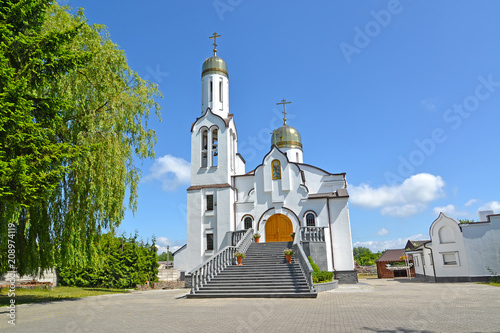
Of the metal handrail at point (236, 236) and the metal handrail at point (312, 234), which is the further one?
the metal handrail at point (236, 236)

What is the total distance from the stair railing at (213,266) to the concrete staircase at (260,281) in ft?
0.76

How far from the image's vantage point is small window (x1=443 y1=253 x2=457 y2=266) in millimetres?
23344

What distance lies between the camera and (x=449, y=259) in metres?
23.7

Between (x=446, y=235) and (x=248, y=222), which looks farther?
(x=248, y=222)

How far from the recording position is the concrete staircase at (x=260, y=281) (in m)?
13.8

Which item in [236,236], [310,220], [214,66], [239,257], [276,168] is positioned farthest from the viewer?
[214,66]

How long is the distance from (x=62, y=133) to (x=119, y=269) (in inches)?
469

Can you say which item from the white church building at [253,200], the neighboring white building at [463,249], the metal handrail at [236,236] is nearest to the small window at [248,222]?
the white church building at [253,200]

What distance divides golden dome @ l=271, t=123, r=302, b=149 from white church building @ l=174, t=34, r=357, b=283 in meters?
7.74

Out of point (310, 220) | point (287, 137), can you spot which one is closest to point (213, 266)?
point (310, 220)

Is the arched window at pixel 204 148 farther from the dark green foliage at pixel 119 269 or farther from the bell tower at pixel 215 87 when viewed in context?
the dark green foliage at pixel 119 269

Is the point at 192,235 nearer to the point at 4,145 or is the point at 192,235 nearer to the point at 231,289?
the point at 231,289

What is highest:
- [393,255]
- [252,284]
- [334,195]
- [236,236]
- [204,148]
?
[204,148]

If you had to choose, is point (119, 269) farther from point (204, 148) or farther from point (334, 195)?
point (334, 195)
